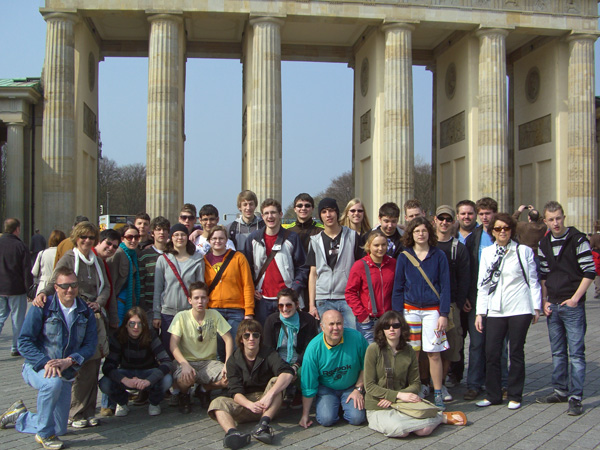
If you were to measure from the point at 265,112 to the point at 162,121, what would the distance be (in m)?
4.27

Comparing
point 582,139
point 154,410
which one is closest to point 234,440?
point 154,410

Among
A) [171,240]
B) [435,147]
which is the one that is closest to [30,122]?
[435,147]

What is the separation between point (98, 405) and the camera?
7.11 metres

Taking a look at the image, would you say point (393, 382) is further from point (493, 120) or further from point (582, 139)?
point (582, 139)

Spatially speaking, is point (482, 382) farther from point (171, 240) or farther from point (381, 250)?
point (171, 240)

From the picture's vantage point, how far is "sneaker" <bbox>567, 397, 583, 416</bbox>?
650 centimetres

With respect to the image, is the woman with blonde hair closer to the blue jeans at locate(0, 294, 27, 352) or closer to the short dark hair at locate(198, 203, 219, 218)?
the short dark hair at locate(198, 203, 219, 218)

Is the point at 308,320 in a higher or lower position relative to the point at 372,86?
lower

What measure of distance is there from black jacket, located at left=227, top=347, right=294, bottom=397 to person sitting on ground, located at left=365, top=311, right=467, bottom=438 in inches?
35.1

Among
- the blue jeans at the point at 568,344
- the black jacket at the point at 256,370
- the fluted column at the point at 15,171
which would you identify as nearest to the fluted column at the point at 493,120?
the blue jeans at the point at 568,344

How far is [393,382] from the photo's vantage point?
6246 mm

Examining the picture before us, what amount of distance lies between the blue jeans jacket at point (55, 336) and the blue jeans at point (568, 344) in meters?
5.18

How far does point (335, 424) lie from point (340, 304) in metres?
1.49

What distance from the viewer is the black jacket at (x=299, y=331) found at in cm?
683
